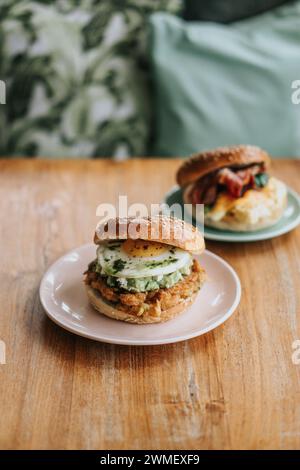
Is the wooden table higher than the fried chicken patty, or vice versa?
the fried chicken patty

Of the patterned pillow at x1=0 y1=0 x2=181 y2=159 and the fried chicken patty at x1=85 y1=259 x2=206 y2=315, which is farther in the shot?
the patterned pillow at x1=0 y1=0 x2=181 y2=159

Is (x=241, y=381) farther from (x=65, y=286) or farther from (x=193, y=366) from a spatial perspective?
(x=65, y=286)

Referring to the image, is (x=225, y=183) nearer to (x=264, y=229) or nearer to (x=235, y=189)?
(x=235, y=189)

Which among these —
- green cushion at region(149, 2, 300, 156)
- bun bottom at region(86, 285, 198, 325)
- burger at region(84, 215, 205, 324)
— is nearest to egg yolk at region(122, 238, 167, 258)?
burger at region(84, 215, 205, 324)

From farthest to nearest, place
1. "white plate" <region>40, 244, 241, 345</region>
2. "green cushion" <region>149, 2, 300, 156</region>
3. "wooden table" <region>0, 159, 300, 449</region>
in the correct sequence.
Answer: "green cushion" <region>149, 2, 300, 156</region> < "white plate" <region>40, 244, 241, 345</region> < "wooden table" <region>0, 159, 300, 449</region>

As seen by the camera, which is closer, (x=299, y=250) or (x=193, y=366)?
(x=193, y=366)

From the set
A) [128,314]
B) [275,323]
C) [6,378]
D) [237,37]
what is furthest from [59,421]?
[237,37]

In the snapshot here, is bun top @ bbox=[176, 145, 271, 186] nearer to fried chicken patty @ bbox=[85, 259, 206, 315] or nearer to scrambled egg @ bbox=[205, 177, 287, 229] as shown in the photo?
scrambled egg @ bbox=[205, 177, 287, 229]
